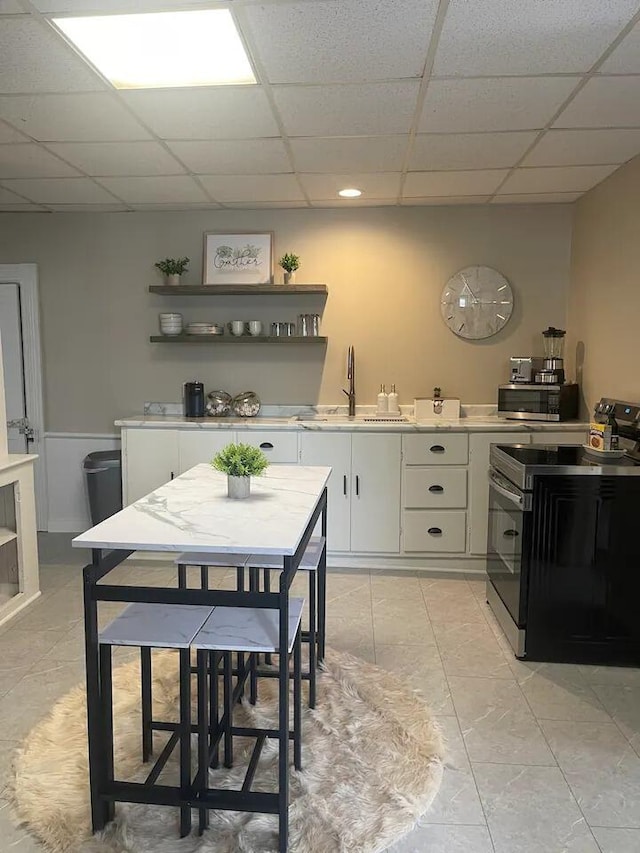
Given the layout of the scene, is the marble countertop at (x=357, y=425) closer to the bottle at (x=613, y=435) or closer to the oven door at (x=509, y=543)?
the oven door at (x=509, y=543)

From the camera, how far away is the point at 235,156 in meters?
3.45

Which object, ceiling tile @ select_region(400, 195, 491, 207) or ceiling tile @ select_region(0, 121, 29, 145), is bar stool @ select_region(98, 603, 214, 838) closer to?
ceiling tile @ select_region(0, 121, 29, 145)

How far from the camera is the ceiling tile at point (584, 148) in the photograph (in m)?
3.12

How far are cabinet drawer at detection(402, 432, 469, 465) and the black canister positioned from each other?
1.55m

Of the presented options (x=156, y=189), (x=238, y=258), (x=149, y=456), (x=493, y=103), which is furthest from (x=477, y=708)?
(x=156, y=189)

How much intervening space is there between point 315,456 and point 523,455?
1.52 meters

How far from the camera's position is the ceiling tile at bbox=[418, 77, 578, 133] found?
2566 millimetres

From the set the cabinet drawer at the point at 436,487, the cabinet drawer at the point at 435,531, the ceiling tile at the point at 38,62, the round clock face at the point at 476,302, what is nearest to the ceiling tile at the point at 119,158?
the ceiling tile at the point at 38,62

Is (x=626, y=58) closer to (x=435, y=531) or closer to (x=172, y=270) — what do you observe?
(x=435, y=531)

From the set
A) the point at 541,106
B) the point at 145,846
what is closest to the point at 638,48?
the point at 541,106

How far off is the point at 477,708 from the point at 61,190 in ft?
12.8

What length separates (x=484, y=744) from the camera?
2328mm

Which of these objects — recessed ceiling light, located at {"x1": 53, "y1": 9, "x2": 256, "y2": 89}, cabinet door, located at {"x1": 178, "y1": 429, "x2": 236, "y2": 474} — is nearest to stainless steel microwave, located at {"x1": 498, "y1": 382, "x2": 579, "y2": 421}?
cabinet door, located at {"x1": 178, "y1": 429, "x2": 236, "y2": 474}

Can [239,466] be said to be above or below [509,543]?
above
